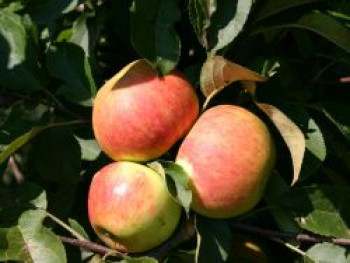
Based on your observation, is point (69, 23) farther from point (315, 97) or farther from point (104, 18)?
point (315, 97)

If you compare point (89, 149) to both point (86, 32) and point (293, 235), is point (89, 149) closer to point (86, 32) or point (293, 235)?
point (86, 32)

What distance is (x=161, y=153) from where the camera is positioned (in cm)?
111

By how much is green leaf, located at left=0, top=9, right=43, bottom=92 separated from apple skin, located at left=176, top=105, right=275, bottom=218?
31 cm

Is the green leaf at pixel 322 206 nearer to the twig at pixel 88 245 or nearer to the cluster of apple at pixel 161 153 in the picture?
the cluster of apple at pixel 161 153

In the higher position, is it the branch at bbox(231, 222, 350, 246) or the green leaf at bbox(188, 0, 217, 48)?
the green leaf at bbox(188, 0, 217, 48)

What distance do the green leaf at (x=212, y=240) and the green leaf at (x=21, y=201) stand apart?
0.29 m

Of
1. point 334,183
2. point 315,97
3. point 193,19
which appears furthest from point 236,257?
point 193,19

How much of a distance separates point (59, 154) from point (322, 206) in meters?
0.45

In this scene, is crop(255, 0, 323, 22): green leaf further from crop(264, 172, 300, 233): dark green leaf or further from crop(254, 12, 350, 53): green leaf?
crop(264, 172, 300, 233): dark green leaf

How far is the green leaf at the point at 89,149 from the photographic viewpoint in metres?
1.24

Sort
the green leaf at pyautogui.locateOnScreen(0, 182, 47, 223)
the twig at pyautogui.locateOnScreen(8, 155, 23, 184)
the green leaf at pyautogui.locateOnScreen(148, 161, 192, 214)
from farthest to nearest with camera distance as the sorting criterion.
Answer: the twig at pyautogui.locateOnScreen(8, 155, 23, 184) → the green leaf at pyautogui.locateOnScreen(0, 182, 47, 223) → the green leaf at pyautogui.locateOnScreen(148, 161, 192, 214)

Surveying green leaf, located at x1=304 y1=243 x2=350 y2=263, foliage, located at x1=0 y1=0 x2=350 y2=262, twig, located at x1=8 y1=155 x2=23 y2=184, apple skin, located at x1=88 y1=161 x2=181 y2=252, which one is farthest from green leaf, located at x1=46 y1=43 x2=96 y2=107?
twig, located at x1=8 y1=155 x2=23 y2=184

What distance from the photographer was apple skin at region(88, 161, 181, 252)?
1066 mm

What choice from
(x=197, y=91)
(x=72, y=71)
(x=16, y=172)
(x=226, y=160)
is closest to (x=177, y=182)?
(x=226, y=160)
